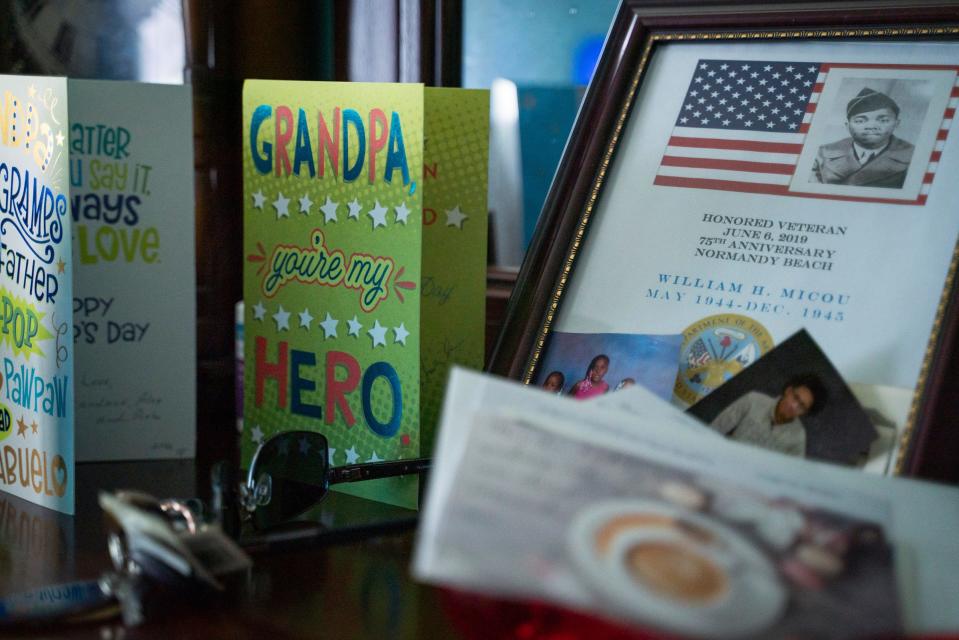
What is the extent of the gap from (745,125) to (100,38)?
2.41 ft

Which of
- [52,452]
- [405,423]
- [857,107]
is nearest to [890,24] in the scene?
[857,107]

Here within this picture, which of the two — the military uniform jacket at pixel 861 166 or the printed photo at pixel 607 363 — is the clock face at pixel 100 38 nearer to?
the printed photo at pixel 607 363

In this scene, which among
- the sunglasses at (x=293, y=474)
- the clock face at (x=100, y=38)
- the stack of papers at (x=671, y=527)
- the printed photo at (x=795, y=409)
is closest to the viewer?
the stack of papers at (x=671, y=527)

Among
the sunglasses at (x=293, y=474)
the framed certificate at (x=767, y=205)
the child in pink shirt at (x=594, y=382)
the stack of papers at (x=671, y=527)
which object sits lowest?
the sunglasses at (x=293, y=474)

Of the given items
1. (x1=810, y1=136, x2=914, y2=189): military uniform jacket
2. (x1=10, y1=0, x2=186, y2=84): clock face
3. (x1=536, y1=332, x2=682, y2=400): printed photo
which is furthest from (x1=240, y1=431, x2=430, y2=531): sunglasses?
(x1=10, y1=0, x2=186, y2=84): clock face

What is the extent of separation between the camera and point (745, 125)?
29.6 inches

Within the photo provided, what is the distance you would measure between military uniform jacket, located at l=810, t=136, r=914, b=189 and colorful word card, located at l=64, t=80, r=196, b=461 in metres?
0.56

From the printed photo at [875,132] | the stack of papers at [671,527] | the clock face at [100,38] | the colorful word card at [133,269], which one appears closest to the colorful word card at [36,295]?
the colorful word card at [133,269]

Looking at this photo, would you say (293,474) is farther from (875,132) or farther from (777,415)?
(875,132)

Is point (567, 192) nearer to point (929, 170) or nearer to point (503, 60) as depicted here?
A: point (929, 170)

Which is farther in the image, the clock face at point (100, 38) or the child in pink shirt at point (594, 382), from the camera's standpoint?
the clock face at point (100, 38)

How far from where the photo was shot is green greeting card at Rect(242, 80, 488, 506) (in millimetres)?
810

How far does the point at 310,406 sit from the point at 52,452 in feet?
A: 0.67

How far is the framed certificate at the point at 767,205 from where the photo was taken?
652 mm
